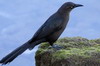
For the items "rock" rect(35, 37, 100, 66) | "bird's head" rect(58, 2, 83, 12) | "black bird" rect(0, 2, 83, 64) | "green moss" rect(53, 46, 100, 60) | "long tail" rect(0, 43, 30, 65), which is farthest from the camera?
"bird's head" rect(58, 2, 83, 12)

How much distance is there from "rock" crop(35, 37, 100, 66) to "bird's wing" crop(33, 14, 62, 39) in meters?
0.38

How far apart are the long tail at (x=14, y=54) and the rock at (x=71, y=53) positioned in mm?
359

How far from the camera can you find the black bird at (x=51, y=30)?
8037mm

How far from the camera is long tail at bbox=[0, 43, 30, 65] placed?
768cm

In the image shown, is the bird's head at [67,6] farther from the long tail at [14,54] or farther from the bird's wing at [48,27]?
the long tail at [14,54]

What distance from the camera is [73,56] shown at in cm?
709

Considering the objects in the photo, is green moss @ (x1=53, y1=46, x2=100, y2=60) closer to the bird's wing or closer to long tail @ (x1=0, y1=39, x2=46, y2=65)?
the bird's wing

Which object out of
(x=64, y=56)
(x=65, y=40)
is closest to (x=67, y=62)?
(x=64, y=56)

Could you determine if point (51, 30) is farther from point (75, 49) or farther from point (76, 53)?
point (76, 53)

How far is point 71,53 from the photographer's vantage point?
730cm

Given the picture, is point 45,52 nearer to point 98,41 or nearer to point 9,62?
point 9,62

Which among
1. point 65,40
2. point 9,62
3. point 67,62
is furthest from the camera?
point 65,40

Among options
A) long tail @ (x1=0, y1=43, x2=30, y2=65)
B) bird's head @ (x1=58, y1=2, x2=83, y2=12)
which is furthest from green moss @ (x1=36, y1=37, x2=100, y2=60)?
bird's head @ (x1=58, y1=2, x2=83, y2=12)

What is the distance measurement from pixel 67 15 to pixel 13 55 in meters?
1.77
